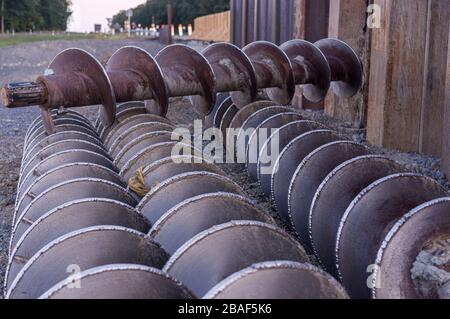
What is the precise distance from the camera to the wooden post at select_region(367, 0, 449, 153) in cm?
480

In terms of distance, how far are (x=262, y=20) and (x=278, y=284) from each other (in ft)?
24.2

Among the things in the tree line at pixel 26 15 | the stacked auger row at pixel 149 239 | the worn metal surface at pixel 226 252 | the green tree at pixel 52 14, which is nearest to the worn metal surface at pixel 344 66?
the stacked auger row at pixel 149 239

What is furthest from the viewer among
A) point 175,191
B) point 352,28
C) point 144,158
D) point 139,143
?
point 352,28

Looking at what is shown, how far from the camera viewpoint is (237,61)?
493cm

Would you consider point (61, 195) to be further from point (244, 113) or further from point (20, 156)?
point (20, 156)

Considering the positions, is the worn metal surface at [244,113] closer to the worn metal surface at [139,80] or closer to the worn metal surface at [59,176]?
the worn metal surface at [139,80]

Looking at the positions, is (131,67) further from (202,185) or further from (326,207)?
(326,207)

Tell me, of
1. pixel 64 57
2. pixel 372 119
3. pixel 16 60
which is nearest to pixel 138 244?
pixel 64 57

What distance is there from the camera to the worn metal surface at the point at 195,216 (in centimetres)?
277

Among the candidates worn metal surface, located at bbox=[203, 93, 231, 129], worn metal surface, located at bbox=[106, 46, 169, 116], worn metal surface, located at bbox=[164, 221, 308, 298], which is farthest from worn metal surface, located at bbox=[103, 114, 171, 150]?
worn metal surface, located at bbox=[164, 221, 308, 298]

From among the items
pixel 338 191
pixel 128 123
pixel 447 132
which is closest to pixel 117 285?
pixel 338 191

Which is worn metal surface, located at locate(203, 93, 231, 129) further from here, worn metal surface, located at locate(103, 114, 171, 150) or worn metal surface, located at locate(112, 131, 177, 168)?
worn metal surface, located at locate(112, 131, 177, 168)

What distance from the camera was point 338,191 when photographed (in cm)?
331

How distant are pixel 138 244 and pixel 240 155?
2.91 meters
